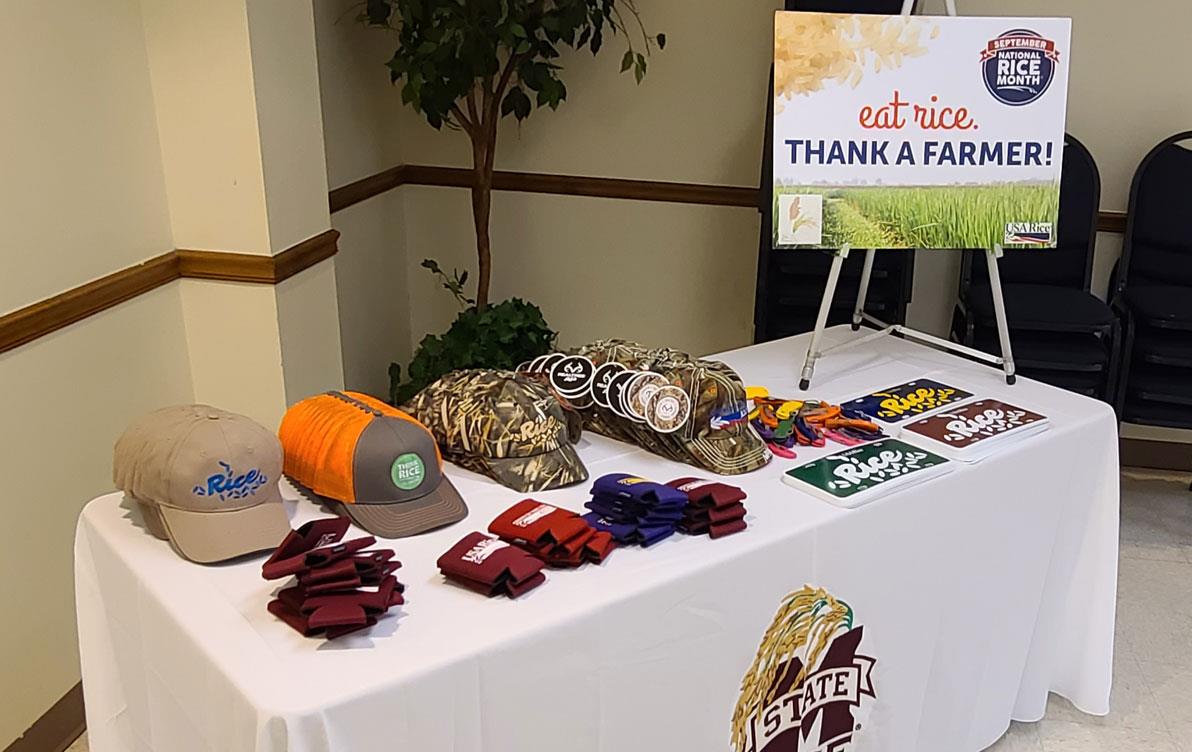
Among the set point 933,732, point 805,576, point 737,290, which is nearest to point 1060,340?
point 737,290

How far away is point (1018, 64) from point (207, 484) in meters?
1.68

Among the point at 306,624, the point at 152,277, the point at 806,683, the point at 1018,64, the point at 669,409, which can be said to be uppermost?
the point at 1018,64

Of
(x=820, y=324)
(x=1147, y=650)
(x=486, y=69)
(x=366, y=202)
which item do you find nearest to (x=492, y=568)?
(x=820, y=324)

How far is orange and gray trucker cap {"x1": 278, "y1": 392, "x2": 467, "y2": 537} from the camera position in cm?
149

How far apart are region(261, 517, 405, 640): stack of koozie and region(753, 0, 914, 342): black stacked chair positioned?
2.05 m

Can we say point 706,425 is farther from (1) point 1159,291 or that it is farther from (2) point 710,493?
Result: (1) point 1159,291

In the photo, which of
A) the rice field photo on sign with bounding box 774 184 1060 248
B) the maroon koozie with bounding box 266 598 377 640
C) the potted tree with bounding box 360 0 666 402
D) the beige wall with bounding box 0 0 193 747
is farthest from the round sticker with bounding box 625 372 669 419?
the potted tree with bounding box 360 0 666 402

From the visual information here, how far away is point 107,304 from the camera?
2229 mm

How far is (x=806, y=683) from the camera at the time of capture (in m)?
1.66

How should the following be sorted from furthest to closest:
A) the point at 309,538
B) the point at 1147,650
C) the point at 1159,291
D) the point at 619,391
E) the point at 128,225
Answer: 1. the point at 1159,291
2. the point at 1147,650
3. the point at 128,225
4. the point at 619,391
5. the point at 309,538

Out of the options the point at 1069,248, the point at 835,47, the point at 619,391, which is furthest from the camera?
the point at 1069,248

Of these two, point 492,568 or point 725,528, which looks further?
point 725,528

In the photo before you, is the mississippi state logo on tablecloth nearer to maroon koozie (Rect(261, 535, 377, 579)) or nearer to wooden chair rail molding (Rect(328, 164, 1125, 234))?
maroon koozie (Rect(261, 535, 377, 579))

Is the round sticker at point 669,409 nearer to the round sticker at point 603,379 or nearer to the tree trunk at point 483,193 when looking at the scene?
the round sticker at point 603,379
